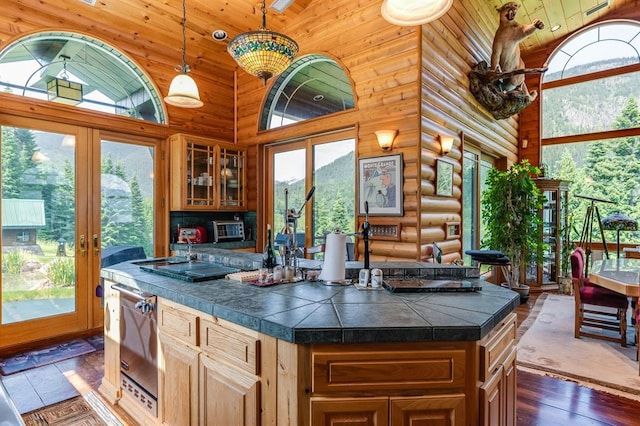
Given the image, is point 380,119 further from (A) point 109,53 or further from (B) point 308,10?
(A) point 109,53

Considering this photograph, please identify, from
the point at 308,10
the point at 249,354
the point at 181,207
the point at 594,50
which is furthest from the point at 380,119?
the point at 594,50

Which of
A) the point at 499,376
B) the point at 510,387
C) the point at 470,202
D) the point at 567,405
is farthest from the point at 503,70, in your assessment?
the point at 499,376

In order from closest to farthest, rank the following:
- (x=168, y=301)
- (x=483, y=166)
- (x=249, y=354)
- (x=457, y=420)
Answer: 1. (x=457, y=420)
2. (x=249, y=354)
3. (x=168, y=301)
4. (x=483, y=166)

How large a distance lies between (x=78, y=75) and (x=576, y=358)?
594cm

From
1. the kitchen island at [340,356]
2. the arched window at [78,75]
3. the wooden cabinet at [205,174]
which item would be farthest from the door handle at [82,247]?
the kitchen island at [340,356]

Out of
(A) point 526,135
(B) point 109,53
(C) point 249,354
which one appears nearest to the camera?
(C) point 249,354

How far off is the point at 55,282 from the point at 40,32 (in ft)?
8.64

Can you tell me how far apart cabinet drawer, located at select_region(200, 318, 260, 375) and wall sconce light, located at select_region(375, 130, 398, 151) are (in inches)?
107

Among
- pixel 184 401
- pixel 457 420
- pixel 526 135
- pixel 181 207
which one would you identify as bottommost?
pixel 184 401

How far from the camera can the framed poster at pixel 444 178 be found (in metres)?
3.91

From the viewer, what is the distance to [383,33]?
3781mm

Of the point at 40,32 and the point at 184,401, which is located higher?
the point at 40,32

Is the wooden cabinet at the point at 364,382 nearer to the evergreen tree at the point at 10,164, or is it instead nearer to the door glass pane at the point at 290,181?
the door glass pane at the point at 290,181

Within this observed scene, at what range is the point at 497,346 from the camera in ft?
4.94
